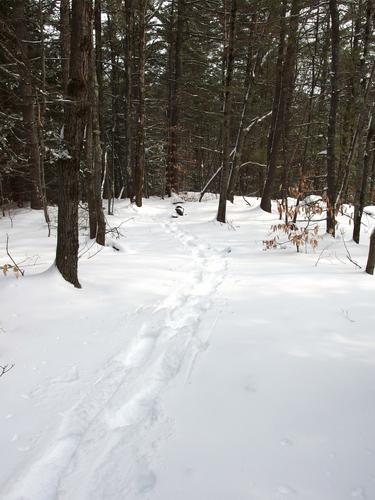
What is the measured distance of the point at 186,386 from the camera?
10.4 ft

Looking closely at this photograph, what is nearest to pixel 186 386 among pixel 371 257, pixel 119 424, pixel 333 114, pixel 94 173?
pixel 119 424

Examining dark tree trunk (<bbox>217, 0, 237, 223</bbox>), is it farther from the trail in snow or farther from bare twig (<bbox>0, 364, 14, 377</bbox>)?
bare twig (<bbox>0, 364, 14, 377</bbox>)

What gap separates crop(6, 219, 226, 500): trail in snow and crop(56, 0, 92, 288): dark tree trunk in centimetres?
166

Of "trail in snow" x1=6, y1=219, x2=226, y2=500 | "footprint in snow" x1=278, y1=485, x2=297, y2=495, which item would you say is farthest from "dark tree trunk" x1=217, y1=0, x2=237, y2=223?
"footprint in snow" x1=278, y1=485, x2=297, y2=495

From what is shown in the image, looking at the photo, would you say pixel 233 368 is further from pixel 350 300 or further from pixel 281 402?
pixel 350 300

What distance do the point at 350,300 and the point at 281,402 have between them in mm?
2590

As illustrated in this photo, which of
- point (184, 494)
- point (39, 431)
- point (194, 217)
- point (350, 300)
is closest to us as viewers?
point (184, 494)

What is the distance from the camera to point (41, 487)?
2193mm

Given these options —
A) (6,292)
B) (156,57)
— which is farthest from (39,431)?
(156,57)

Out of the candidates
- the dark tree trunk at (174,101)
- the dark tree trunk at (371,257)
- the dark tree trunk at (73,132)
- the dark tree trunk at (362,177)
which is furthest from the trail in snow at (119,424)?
the dark tree trunk at (174,101)

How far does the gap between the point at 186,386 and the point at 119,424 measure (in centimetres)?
67

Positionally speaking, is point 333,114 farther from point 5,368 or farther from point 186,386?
point 5,368

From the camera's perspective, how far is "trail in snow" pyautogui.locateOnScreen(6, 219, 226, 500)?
221 cm

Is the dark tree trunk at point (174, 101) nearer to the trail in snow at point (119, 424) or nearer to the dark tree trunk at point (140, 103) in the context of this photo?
the dark tree trunk at point (140, 103)
